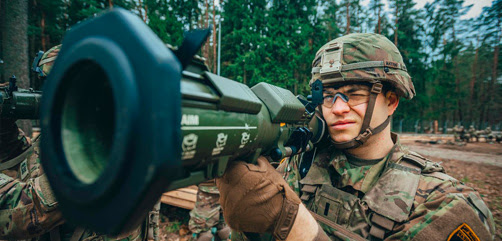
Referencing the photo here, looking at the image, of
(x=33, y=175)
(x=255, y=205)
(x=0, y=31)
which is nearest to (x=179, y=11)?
(x=0, y=31)

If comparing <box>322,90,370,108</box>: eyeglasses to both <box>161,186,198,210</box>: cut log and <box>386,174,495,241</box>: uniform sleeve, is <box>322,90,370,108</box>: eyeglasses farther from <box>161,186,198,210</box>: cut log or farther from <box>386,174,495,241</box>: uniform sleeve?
<box>161,186,198,210</box>: cut log

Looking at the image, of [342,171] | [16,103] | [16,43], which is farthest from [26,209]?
[16,43]

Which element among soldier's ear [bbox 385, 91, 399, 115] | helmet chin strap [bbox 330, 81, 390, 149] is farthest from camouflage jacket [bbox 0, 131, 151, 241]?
soldier's ear [bbox 385, 91, 399, 115]

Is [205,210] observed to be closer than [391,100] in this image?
No

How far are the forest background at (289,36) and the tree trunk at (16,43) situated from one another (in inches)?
0.8

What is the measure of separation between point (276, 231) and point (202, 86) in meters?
1.05

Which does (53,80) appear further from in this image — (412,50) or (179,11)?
(412,50)

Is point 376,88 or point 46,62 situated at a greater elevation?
point 46,62

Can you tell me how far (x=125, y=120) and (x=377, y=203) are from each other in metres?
1.85

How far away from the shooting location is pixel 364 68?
2.01 metres

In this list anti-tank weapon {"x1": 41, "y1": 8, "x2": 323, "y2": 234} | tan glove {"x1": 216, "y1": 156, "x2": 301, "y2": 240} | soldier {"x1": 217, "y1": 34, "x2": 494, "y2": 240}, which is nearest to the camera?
anti-tank weapon {"x1": 41, "y1": 8, "x2": 323, "y2": 234}

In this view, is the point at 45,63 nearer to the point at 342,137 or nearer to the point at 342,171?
the point at 342,137

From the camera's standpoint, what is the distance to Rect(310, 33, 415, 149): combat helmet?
1973 millimetres

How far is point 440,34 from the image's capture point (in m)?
30.5
